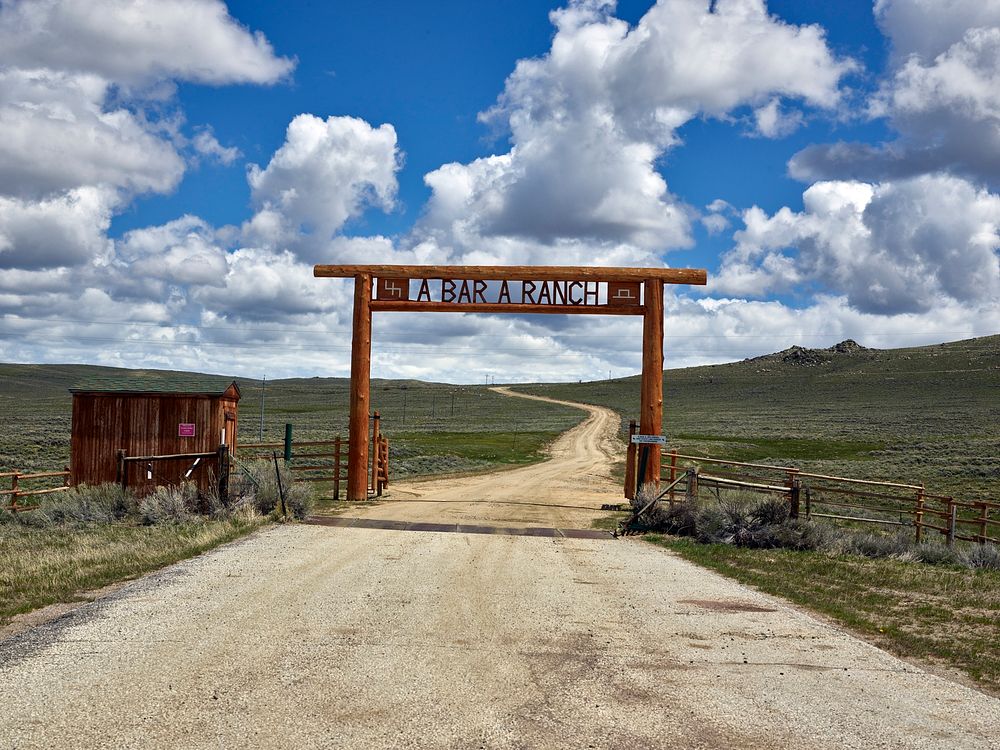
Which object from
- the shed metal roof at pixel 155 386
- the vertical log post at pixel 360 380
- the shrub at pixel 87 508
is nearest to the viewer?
the shrub at pixel 87 508

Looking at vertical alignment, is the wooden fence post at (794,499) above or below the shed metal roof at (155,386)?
below

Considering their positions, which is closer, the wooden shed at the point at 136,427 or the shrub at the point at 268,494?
the shrub at the point at 268,494

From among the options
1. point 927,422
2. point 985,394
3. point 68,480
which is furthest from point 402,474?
point 985,394

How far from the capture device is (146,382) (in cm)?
2120

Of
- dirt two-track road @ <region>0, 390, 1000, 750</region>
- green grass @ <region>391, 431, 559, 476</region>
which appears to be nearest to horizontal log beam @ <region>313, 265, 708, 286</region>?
dirt two-track road @ <region>0, 390, 1000, 750</region>

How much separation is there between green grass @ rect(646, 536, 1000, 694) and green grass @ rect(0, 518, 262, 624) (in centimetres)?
773

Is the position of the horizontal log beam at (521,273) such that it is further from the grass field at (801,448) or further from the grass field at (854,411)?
the grass field at (854,411)

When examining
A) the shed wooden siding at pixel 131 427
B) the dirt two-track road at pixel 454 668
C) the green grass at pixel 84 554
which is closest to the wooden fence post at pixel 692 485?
the dirt two-track road at pixel 454 668

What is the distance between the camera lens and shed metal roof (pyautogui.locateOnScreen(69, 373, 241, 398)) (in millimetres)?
18672

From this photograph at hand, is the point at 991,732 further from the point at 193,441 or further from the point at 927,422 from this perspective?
the point at 927,422

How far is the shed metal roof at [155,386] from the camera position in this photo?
1867 cm

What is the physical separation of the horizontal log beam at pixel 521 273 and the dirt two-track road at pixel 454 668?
29.9 ft

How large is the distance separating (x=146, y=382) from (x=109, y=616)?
46.6ft

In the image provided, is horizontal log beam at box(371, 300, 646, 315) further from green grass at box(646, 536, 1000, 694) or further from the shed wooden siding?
green grass at box(646, 536, 1000, 694)
